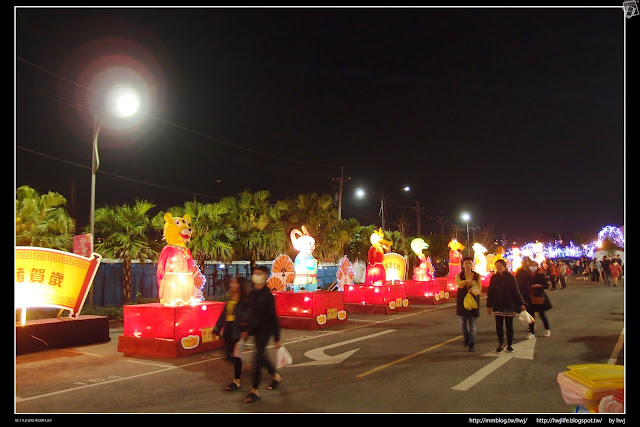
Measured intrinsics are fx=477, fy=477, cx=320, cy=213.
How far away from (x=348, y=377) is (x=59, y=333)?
22.9ft

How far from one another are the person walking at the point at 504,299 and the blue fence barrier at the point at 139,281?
13505 mm

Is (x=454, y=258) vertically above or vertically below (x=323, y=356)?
above

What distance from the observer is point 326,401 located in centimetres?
607

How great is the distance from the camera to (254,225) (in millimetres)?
21344

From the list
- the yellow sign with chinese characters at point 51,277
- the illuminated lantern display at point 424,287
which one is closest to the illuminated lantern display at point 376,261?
the illuminated lantern display at point 424,287

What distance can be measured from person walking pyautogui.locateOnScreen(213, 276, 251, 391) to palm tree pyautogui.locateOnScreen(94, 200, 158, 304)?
10846mm

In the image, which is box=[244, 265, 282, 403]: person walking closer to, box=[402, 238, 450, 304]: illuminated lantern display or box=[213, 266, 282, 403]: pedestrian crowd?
box=[213, 266, 282, 403]: pedestrian crowd

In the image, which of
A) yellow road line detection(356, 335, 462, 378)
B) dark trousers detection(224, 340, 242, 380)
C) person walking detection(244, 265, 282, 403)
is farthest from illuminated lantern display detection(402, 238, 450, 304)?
person walking detection(244, 265, 282, 403)

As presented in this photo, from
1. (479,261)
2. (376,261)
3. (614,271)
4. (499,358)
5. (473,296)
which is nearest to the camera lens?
(499,358)

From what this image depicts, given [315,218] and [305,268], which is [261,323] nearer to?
[305,268]

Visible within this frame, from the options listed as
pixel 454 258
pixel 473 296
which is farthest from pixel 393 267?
pixel 473 296

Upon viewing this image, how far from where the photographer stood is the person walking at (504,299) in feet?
29.6
